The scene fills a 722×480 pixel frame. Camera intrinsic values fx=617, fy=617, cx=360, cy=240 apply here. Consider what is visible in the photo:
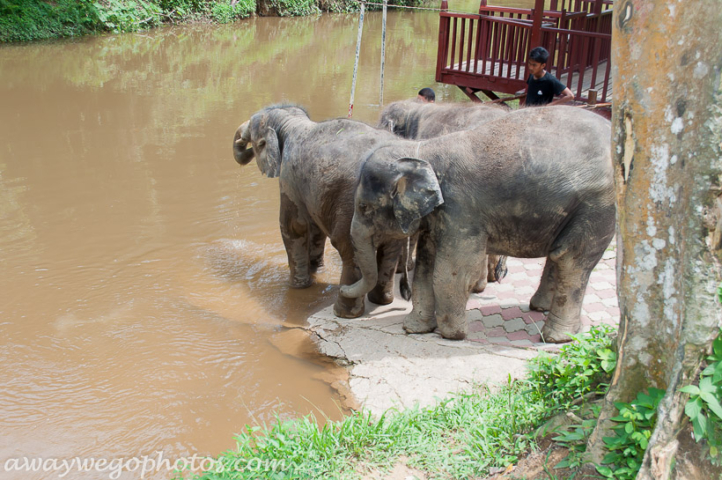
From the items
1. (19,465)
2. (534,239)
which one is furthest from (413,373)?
(19,465)

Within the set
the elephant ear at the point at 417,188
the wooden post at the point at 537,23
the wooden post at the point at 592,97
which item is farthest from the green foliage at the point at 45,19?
the elephant ear at the point at 417,188

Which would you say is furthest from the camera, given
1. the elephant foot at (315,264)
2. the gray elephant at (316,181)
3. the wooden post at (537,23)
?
the wooden post at (537,23)

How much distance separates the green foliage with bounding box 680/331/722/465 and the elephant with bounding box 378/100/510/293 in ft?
9.47

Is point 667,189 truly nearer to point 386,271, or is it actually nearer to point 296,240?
point 386,271

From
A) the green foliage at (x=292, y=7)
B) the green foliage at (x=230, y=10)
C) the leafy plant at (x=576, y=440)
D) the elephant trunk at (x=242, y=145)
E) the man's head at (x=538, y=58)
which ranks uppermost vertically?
the green foliage at (x=292, y=7)

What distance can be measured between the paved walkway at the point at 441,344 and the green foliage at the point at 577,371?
19.7 inches

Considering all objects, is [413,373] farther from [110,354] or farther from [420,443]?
[110,354]

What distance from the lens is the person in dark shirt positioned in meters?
6.51

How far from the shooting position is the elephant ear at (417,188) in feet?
13.3

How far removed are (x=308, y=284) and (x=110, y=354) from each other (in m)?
1.91

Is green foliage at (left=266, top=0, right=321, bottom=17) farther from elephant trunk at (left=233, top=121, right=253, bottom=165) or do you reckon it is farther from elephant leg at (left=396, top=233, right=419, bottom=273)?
elephant leg at (left=396, top=233, right=419, bottom=273)

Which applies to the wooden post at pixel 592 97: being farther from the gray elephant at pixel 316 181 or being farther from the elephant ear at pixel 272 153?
the elephant ear at pixel 272 153

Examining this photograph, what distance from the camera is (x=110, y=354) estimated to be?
15.8 ft

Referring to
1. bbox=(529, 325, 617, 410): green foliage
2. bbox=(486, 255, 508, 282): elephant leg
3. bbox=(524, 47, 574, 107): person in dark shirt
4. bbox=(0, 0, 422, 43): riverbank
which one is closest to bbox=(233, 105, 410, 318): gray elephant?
bbox=(486, 255, 508, 282): elephant leg
